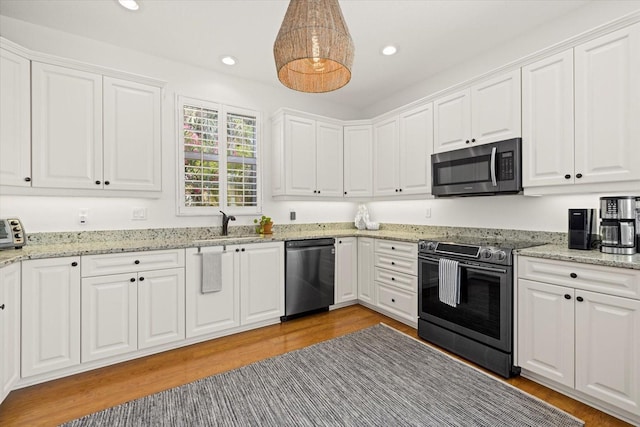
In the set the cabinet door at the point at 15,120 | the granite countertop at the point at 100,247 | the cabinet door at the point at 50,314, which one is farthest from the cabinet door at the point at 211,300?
the cabinet door at the point at 15,120

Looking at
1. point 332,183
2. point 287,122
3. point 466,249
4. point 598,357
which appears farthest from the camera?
point 332,183

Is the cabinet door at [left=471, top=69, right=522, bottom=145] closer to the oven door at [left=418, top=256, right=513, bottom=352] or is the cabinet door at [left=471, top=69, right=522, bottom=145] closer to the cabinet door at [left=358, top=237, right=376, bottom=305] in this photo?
the oven door at [left=418, top=256, right=513, bottom=352]

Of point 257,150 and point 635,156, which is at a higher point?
point 257,150

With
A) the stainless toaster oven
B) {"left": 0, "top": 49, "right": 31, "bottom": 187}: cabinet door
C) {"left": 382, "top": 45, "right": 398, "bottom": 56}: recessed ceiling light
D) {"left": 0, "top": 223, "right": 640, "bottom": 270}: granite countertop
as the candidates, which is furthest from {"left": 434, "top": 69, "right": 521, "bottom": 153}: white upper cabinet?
the stainless toaster oven

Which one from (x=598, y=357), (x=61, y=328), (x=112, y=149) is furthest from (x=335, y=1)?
(x=61, y=328)

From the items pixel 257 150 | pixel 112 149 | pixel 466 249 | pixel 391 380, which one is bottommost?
pixel 391 380

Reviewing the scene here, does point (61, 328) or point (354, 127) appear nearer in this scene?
point (61, 328)

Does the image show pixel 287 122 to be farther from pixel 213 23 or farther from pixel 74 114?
pixel 74 114

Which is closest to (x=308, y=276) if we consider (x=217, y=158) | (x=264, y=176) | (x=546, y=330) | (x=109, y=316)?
(x=264, y=176)

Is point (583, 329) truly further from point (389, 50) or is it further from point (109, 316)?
point (109, 316)

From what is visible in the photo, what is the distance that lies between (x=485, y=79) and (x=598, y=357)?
225 cm

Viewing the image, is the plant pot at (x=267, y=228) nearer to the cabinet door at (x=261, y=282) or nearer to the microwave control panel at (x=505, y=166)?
the cabinet door at (x=261, y=282)

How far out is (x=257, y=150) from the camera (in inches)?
148

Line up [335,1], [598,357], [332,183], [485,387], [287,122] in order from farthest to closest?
[332,183]
[287,122]
[485,387]
[598,357]
[335,1]
